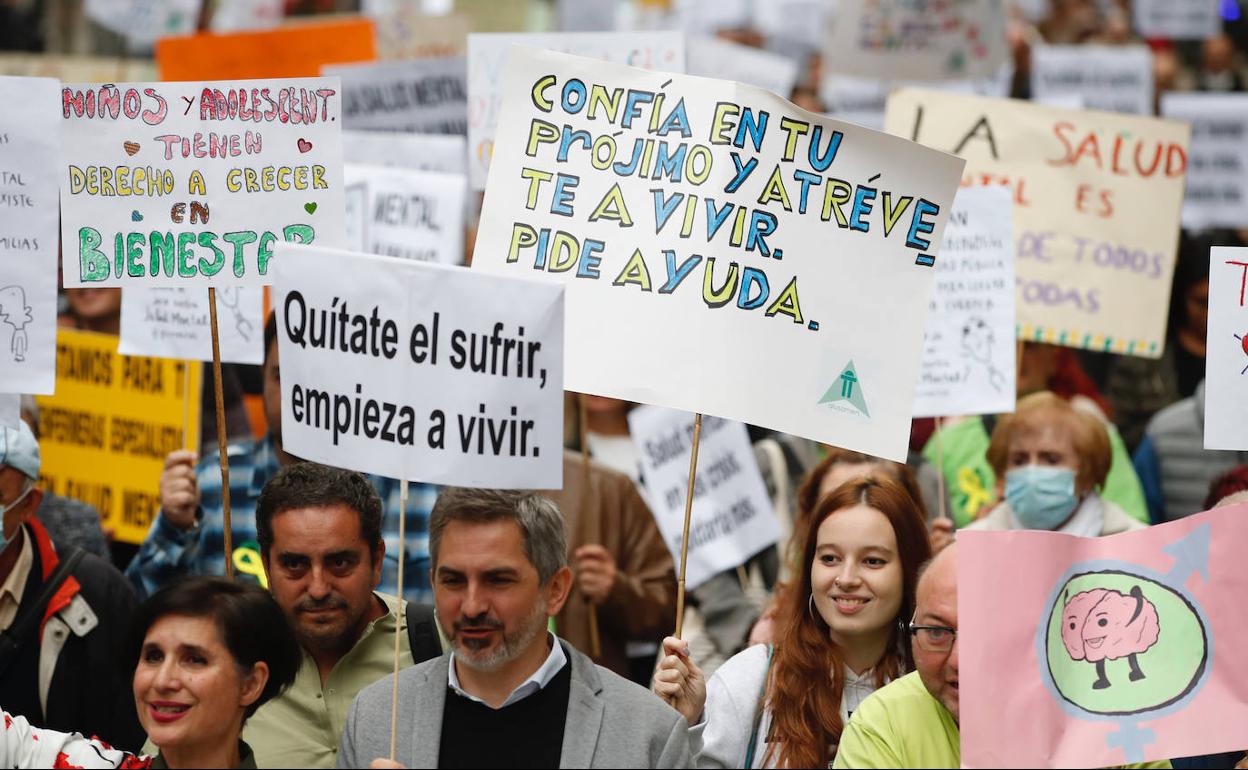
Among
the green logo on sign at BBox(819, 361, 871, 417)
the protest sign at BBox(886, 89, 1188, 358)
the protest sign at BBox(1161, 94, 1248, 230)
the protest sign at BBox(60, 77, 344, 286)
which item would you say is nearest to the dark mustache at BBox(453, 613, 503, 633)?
the green logo on sign at BBox(819, 361, 871, 417)

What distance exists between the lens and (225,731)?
407 cm

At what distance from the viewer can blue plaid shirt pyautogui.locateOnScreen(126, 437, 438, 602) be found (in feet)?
19.0

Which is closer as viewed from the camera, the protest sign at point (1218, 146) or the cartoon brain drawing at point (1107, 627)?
the cartoon brain drawing at point (1107, 627)

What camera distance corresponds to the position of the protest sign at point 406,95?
892cm

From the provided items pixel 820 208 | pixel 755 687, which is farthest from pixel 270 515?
pixel 820 208

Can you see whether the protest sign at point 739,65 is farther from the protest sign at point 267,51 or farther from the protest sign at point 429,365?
the protest sign at point 429,365

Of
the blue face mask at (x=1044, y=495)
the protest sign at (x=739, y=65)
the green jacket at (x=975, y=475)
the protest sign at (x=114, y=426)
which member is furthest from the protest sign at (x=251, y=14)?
the blue face mask at (x=1044, y=495)

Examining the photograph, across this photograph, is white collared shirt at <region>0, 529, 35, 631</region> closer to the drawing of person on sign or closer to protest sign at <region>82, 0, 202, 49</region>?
the drawing of person on sign

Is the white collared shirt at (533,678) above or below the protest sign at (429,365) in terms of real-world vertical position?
below

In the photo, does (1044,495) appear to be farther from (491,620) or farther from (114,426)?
(114,426)

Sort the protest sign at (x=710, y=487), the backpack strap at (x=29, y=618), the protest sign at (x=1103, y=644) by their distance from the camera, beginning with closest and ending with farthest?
the protest sign at (x=1103, y=644) < the backpack strap at (x=29, y=618) < the protest sign at (x=710, y=487)

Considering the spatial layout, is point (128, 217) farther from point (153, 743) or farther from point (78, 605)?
point (153, 743)

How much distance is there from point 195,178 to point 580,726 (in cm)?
208

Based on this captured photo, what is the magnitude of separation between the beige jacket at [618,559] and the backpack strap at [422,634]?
1.56 meters
